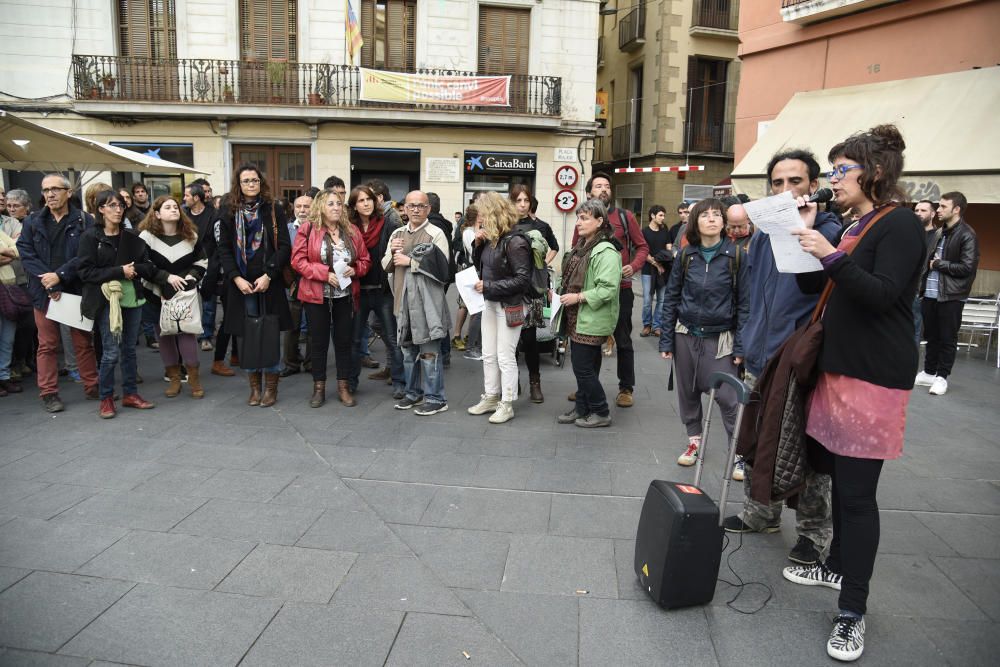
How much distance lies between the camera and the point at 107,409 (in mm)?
6277

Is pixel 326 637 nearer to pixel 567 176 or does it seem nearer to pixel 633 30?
pixel 567 176

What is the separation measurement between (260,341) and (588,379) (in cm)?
302

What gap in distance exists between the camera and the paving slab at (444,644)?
2943mm

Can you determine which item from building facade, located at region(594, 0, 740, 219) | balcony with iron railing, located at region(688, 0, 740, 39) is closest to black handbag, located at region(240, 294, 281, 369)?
building facade, located at region(594, 0, 740, 219)

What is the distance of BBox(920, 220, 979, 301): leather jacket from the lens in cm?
797

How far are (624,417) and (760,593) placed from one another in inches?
123

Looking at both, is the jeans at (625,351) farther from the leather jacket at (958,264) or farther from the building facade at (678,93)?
the building facade at (678,93)

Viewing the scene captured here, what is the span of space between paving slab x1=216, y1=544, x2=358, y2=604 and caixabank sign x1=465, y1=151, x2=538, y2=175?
59.2 feet

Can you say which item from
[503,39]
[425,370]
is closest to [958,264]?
[425,370]

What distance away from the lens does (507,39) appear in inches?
802

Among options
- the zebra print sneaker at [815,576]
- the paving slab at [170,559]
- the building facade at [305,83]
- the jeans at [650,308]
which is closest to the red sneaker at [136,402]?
the paving slab at [170,559]

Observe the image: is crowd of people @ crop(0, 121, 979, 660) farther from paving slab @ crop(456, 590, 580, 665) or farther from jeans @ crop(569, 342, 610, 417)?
paving slab @ crop(456, 590, 580, 665)

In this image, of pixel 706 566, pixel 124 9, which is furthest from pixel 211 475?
pixel 124 9

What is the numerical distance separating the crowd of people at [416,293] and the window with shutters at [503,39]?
44.1ft
